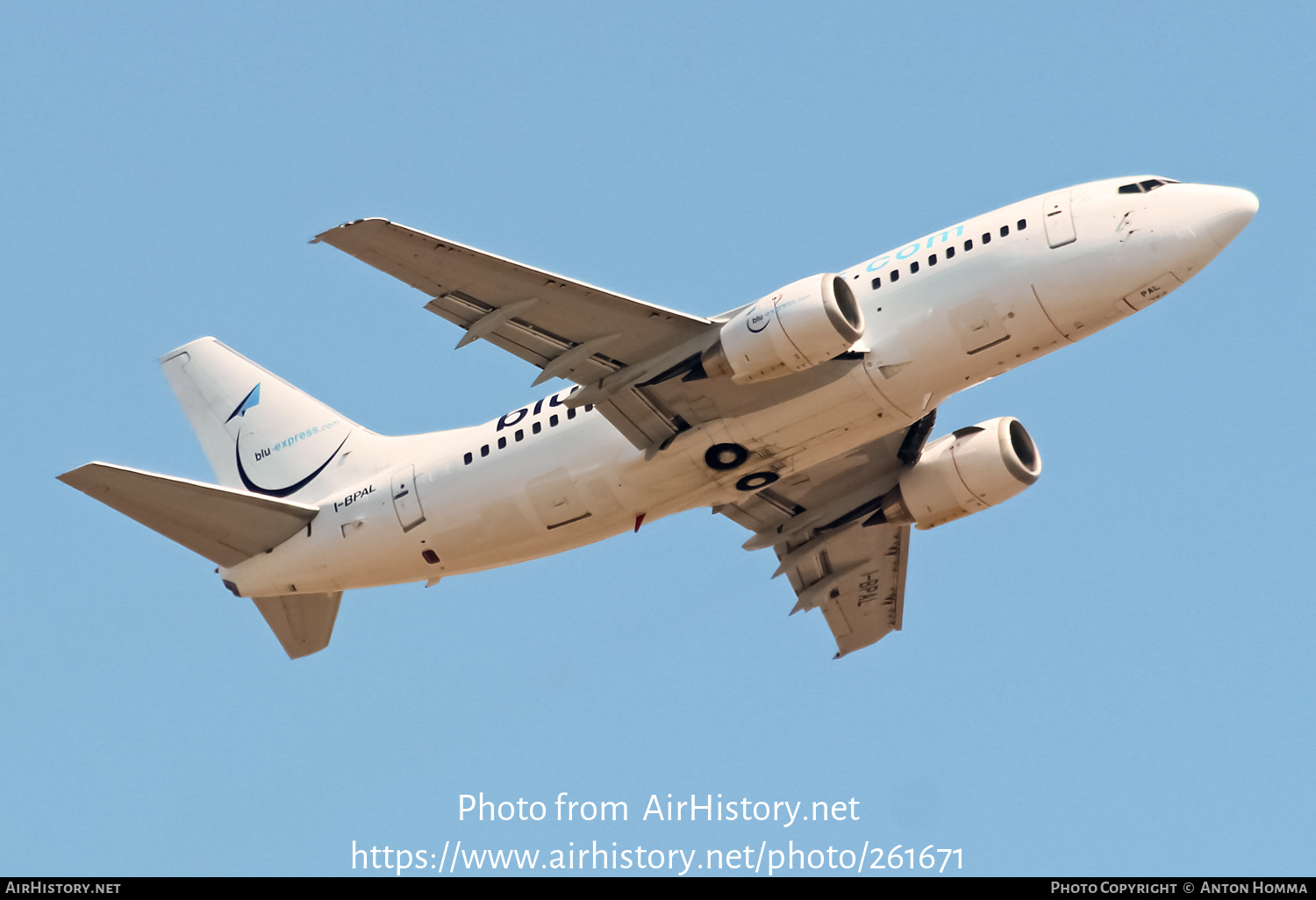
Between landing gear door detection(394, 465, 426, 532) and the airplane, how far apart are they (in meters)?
0.05

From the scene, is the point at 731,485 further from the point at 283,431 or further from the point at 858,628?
the point at 283,431

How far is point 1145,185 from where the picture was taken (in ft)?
101

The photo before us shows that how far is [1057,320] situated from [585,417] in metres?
10.4

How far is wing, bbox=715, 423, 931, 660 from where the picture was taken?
1465 inches

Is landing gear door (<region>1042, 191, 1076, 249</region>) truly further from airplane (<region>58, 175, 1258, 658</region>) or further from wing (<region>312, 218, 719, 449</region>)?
wing (<region>312, 218, 719, 449</region>)

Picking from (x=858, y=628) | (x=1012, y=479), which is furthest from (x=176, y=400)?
(x=1012, y=479)

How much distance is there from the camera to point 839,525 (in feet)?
125

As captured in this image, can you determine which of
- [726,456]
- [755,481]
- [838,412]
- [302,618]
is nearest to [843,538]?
[755,481]

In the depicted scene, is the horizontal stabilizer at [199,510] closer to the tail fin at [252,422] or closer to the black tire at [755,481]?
the tail fin at [252,422]

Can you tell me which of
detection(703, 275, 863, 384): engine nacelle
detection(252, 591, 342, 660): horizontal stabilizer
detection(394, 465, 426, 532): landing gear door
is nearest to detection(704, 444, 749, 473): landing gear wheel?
detection(703, 275, 863, 384): engine nacelle

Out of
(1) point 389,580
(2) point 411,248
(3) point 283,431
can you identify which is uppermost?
(3) point 283,431

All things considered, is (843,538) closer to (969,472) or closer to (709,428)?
(969,472)

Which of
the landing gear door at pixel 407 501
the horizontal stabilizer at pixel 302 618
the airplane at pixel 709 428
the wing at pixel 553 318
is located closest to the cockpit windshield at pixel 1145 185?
the airplane at pixel 709 428

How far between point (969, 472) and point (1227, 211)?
28.7 feet
